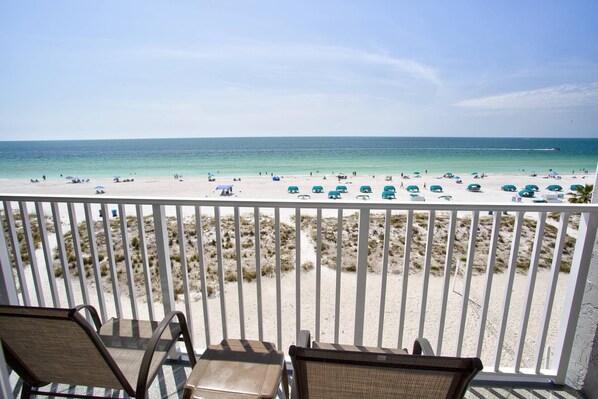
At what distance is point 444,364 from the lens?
725 millimetres

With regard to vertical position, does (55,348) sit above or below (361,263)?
below

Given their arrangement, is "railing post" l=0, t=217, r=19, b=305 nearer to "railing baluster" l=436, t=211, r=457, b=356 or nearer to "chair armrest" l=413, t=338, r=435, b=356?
"chair armrest" l=413, t=338, r=435, b=356

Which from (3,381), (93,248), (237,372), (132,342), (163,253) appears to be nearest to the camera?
(3,381)

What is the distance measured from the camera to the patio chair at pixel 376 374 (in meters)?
0.73

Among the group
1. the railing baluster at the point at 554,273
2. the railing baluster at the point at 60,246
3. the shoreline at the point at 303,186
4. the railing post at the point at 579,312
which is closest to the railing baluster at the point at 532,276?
the railing baluster at the point at 554,273

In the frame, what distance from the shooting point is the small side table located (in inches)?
45.8

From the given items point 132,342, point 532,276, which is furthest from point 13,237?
point 532,276

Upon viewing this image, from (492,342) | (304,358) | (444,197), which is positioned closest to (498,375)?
(304,358)

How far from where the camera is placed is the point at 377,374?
79 cm

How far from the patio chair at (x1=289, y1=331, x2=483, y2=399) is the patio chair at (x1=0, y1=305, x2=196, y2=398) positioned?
0.72m

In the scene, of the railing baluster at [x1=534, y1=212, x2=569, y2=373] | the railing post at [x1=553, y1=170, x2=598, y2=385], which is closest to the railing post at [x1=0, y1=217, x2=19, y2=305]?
the railing baluster at [x1=534, y1=212, x2=569, y2=373]

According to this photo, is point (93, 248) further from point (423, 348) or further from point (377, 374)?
point (423, 348)

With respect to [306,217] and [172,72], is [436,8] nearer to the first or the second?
[306,217]

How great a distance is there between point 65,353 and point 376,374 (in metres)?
1.24
